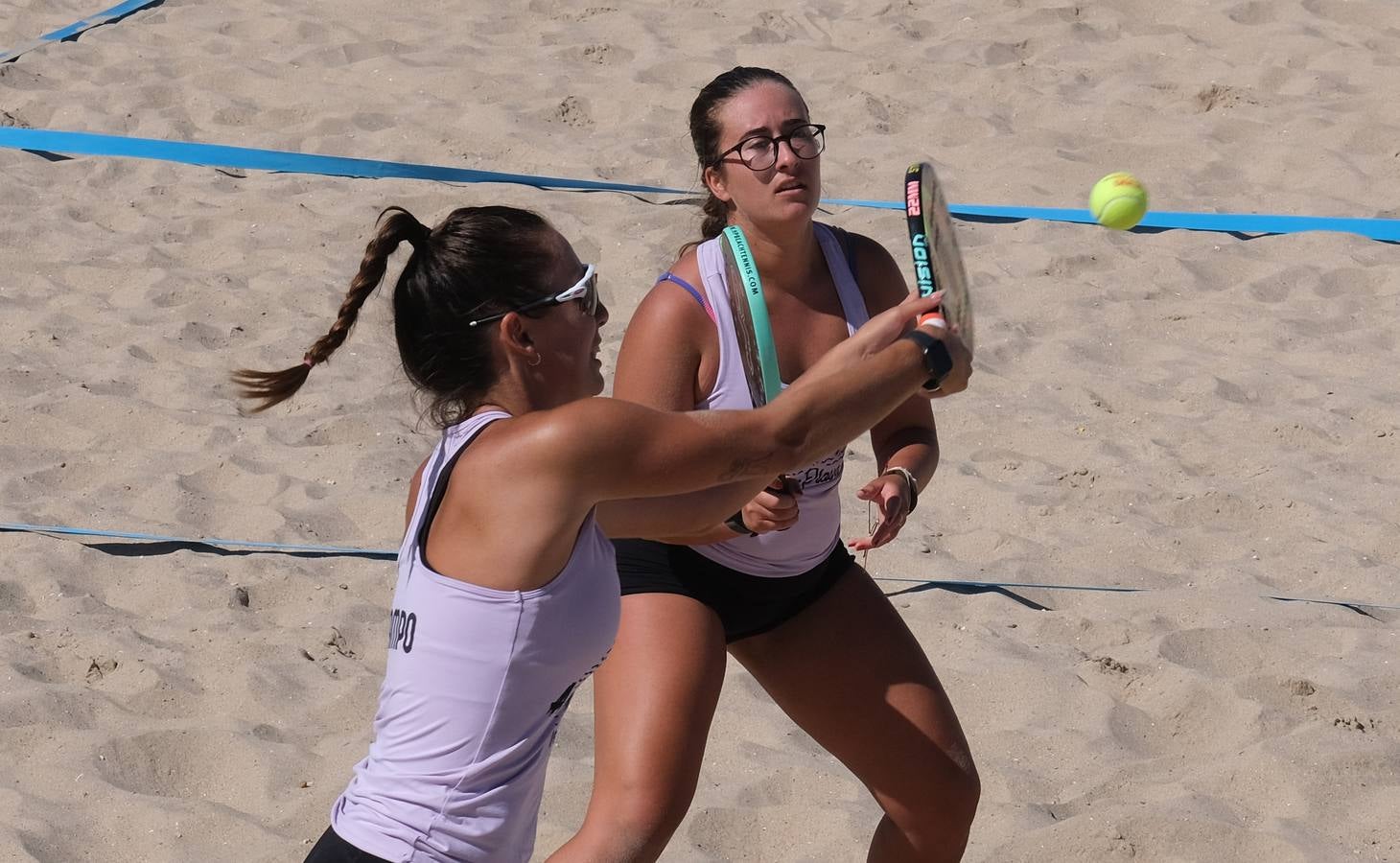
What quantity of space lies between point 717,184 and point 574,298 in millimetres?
939

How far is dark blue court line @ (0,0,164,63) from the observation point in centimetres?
857

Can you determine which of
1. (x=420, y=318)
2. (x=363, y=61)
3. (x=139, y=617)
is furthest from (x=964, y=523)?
(x=363, y=61)

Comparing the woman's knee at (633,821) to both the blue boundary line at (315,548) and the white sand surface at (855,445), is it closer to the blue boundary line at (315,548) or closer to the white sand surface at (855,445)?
the white sand surface at (855,445)

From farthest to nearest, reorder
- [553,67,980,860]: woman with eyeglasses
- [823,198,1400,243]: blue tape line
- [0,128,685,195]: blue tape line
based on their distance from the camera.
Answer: [0,128,685,195]: blue tape line → [823,198,1400,243]: blue tape line → [553,67,980,860]: woman with eyeglasses

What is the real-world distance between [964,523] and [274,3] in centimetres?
627

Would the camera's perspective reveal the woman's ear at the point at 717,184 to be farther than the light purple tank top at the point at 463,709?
Yes

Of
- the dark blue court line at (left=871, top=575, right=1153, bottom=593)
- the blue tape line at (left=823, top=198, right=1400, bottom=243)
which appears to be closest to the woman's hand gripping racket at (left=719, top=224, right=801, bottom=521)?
the dark blue court line at (left=871, top=575, right=1153, bottom=593)

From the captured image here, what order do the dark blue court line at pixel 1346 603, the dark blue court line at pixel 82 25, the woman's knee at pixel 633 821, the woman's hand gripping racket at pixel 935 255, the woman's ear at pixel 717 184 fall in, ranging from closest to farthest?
the woman's hand gripping racket at pixel 935 255, the woman's knee at pixel 633 821, the woman's ear at pixel 717 184, the dark blue court line at pixel 1346 603, the dark blue court line at pixel 82 25

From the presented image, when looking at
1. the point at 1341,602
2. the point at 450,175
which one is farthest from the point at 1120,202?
the point at 450,175

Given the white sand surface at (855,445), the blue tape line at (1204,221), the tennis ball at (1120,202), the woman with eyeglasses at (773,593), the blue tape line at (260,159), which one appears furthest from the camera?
the blue tape line at (260,159)

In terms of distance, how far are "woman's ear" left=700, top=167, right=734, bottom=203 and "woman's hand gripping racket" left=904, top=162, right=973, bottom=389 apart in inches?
25.2

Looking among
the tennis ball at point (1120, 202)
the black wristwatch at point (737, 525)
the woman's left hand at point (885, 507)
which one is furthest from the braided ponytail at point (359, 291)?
the tennis ball at point (1120, 202)

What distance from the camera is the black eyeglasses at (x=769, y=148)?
2.90 metres

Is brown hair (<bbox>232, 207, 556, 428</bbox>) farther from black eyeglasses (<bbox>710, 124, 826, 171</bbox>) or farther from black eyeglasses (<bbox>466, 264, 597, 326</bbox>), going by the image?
black eyeglasses (<bbox>710, 124, 826, 171</bbox>)
